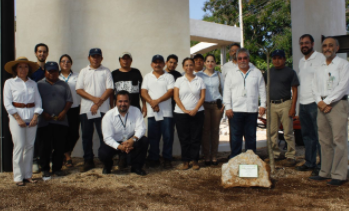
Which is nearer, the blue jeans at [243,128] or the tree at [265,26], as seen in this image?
the blue jeans at [243,128]

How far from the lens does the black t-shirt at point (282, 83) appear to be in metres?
5.00

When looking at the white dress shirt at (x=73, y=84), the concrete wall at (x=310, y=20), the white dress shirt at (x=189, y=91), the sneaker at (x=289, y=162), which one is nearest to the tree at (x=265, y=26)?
the concrete wall at (x=310, y=20)

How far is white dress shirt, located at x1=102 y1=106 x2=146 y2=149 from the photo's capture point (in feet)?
14.9

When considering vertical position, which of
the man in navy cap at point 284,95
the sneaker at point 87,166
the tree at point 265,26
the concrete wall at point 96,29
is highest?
the tree at point 265,26

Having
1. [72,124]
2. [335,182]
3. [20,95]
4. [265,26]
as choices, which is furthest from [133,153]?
[265,26]

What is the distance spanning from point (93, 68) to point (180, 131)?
1.57m

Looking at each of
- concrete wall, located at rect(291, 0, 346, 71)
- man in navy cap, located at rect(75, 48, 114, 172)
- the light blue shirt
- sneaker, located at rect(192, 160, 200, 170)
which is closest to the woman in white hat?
man in navy cap, located at rect(75, 48, 114, 172)

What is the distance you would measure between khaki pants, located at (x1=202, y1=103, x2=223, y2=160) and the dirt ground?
2.03ft

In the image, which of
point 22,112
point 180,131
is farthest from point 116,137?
point 22,112

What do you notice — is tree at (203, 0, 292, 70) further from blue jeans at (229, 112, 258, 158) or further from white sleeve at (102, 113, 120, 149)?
white sleeve at (102, 113, 120, 149)

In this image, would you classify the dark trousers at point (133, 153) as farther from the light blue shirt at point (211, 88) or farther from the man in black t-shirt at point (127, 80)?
the light blue shirt at point (211, 88)

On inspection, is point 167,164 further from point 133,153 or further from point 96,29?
point 96,29

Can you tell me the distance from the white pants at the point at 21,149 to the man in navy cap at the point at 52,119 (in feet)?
0.83

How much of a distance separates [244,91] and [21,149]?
9.78ft
